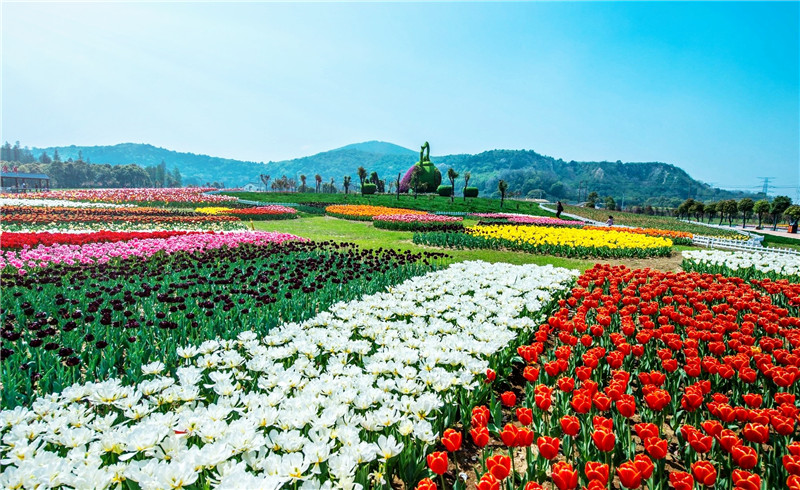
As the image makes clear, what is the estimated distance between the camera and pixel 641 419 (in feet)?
12.8

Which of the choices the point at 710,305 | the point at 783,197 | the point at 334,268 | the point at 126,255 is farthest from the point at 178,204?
the point at 783,197

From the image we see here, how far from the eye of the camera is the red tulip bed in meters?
2.43

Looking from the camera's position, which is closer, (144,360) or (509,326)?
(144,360)

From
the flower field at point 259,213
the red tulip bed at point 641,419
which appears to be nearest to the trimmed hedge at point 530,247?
the red tulip bed at point 641,419

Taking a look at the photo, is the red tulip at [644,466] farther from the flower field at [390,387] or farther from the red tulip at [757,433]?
the red tulip at [757,433]

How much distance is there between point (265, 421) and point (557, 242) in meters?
14.6

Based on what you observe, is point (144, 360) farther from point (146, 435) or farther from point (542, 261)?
point (542, 261)

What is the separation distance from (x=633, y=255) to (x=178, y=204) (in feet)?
107

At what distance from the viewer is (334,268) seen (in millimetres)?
9969

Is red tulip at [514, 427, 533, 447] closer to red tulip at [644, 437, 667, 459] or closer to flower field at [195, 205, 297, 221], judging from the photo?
red tulip at [644, 437, 667, 459]

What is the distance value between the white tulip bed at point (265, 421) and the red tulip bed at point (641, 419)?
1.16 feet

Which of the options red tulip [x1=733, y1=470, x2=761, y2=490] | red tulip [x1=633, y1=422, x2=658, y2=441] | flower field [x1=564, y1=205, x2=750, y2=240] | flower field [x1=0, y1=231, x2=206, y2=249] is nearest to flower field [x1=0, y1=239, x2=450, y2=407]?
flower field [x1=0, y1=231, x2=206, y2=249]

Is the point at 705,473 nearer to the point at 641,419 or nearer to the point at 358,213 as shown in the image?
the point at 641,419

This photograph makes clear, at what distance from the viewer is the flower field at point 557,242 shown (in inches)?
588
